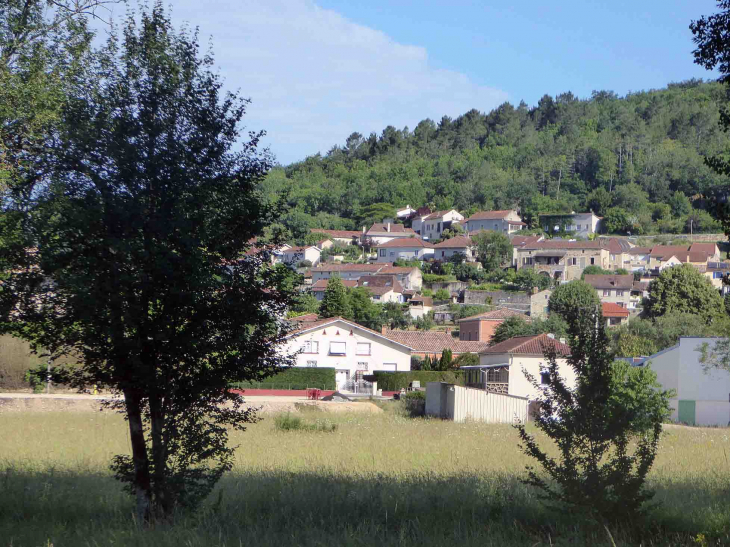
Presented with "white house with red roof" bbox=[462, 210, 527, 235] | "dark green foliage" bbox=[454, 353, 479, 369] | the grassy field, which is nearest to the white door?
"dark green foliage" bbox=[454, 353, 479, 369]

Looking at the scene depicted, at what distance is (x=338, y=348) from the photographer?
53656mm

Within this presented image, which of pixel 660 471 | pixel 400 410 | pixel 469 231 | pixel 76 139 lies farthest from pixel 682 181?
pixel 76 139

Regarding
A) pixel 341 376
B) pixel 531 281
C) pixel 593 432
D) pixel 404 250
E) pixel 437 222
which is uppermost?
pixel 437 222

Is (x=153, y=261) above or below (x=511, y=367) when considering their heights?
above

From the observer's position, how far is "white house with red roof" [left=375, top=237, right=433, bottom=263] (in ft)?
405

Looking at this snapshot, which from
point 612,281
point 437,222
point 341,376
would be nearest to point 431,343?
point 341,376

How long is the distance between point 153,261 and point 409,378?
41.7 m

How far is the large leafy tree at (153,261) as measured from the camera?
8.61m

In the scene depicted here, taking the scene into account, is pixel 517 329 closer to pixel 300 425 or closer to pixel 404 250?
pixel 300 425

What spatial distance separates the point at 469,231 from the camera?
139 meters

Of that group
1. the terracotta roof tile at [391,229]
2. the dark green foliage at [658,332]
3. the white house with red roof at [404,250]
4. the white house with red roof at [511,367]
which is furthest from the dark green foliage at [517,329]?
the terracotta roof tile at [391,229]

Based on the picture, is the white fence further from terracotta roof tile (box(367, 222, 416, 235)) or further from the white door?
terracotta roof tile (box(367, 222, 416, 235))

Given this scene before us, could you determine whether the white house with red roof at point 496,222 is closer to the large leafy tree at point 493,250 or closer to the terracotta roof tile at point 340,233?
the terracotta roof tile at point 340,233

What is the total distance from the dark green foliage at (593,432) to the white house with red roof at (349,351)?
44.2 m
